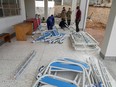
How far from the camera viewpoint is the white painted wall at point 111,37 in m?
2.71

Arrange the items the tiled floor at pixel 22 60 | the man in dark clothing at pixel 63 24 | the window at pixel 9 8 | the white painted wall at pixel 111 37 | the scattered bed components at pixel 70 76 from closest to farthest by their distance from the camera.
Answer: the scattered bed components at pixel 70 76 < the tiled floor at pixel 22 60 < the white painted wall at pixel 111 37 < the window at pixel 9 8 < the man in dark clothing at pixel 63 24

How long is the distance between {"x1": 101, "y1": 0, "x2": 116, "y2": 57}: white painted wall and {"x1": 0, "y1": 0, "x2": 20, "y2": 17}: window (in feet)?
13.0

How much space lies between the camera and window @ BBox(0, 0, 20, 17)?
172 inches

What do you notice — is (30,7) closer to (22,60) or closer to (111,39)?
(22,60)

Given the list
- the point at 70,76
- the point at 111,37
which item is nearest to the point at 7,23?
the point at 70,76

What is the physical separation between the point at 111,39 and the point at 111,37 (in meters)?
0.06

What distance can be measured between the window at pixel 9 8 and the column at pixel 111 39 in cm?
397

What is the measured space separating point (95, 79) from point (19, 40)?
354cm

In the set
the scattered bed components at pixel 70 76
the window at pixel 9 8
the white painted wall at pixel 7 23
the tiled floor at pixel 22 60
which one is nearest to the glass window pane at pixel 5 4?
the window at pixel 9 8

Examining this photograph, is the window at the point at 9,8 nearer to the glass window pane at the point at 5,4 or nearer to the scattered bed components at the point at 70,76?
the glass window pane at the point at 5,4

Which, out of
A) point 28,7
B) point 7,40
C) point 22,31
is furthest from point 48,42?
point 28,7

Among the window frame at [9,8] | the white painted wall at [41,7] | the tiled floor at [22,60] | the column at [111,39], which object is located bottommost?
the tiled floor at [22,60]

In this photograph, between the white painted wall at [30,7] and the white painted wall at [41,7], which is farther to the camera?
the white painted wall at [41,7]

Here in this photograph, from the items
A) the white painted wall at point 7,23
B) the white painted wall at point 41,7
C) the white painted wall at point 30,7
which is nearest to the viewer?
the white painted wall at point 7,23
